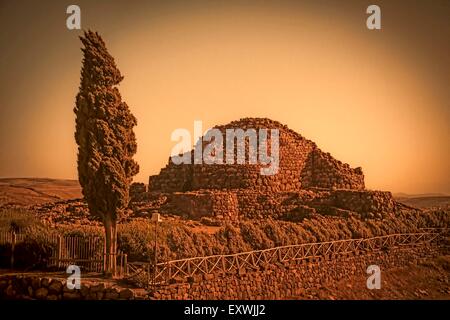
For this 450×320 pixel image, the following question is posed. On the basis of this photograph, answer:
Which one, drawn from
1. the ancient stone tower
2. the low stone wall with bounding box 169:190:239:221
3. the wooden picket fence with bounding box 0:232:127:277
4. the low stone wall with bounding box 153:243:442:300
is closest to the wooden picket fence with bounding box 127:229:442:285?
the low stone wall with bounding box 153:243:442:300

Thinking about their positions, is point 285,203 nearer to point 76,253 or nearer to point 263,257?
point 263,257

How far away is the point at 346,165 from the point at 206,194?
31.8 feet

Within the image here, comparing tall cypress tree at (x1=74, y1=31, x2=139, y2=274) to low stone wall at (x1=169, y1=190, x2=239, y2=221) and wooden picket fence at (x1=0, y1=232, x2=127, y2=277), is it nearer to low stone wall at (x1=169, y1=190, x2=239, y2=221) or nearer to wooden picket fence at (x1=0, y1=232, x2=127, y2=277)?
wooden picket fence at (x1=0, y1=232, x2=127, y2=277)

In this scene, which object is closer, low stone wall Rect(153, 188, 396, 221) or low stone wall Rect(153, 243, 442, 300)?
low stone wall Rect(153, 243, 442, 300)

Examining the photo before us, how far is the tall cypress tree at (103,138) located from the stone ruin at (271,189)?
8.82m

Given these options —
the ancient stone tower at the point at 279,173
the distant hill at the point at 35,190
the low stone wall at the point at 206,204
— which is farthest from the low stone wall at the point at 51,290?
the distant hill at the point at 35,190

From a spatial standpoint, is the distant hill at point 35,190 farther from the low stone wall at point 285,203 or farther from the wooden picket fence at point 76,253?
the wooden picket fence at point 76,253

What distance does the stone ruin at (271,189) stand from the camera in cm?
2836

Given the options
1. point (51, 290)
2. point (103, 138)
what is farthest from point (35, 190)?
point (51, 290)

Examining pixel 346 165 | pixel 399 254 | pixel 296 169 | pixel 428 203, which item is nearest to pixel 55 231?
pixel 399 254

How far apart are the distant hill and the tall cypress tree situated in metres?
22.0

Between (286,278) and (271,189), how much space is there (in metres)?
10.2

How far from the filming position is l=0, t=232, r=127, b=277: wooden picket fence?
1916cm

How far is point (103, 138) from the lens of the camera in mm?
18844
